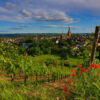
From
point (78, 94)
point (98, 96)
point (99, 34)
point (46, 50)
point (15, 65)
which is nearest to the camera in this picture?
point (98, 96)

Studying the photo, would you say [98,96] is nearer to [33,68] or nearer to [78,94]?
[78,94]

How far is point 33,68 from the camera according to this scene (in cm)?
553

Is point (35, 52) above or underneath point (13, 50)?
underneath

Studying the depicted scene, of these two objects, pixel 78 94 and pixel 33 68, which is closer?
pixel 78 94

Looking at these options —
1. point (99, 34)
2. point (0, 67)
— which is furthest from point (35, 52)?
point (99, 34)

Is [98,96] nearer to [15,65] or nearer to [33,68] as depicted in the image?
[33,68]

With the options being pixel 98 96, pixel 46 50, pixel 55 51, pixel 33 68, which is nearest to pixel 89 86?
pixel 98 96

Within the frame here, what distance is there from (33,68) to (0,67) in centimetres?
195

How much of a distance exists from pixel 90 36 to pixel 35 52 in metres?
44.8

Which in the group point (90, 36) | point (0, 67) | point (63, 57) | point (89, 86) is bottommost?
point (63, 57)

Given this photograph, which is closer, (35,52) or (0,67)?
(0,67)

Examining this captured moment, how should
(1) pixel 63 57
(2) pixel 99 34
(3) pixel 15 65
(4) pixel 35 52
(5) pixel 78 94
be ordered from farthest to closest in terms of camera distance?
(4) pixel 35 52 < (1) pixel 63 57 < (3) pixel 15 65 < (2) pixel 99 34 < (5) pixel 78 94

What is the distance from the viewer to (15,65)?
17.7ft

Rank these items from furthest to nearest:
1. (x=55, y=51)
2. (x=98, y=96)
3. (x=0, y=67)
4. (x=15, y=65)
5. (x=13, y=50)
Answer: (x=55, y=51), (x=13, y=50), (x=0, y=67), (x=15, y=65), (x=98, y=96)
